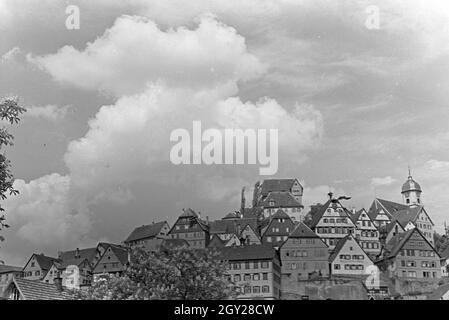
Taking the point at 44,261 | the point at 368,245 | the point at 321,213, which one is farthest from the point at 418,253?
the point at 44,261

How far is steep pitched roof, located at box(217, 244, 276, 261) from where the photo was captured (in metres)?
16.8

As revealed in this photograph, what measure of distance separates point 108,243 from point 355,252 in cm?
1061

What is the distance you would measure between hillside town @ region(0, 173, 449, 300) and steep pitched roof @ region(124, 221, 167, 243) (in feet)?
0.06

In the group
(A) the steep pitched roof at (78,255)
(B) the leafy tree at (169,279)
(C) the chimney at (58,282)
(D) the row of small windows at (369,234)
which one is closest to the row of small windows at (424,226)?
(D) the row of small windows at (369,234)

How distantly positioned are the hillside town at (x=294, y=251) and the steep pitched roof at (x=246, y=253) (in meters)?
0.03

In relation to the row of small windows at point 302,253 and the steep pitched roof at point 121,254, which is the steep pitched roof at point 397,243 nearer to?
the row of small windows at point 302,253

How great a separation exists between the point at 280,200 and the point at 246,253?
12.4 ft

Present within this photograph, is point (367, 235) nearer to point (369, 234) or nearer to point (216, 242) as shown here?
point (369, 234)

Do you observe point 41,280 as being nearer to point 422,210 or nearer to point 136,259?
point 136,259

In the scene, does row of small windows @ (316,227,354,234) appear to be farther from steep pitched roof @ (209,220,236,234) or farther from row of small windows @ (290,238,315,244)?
steep pitched roof @ (209,220,236,234)

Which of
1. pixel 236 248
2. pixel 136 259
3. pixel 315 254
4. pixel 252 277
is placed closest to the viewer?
pixel 136 259

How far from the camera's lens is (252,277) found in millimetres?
14945

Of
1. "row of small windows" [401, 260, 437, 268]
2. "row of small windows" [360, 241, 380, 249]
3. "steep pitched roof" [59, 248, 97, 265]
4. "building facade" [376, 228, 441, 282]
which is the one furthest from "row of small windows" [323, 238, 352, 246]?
"steep pitched roof" [59, 248, 97, 265]

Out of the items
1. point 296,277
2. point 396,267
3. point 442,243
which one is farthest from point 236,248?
point 442,243
